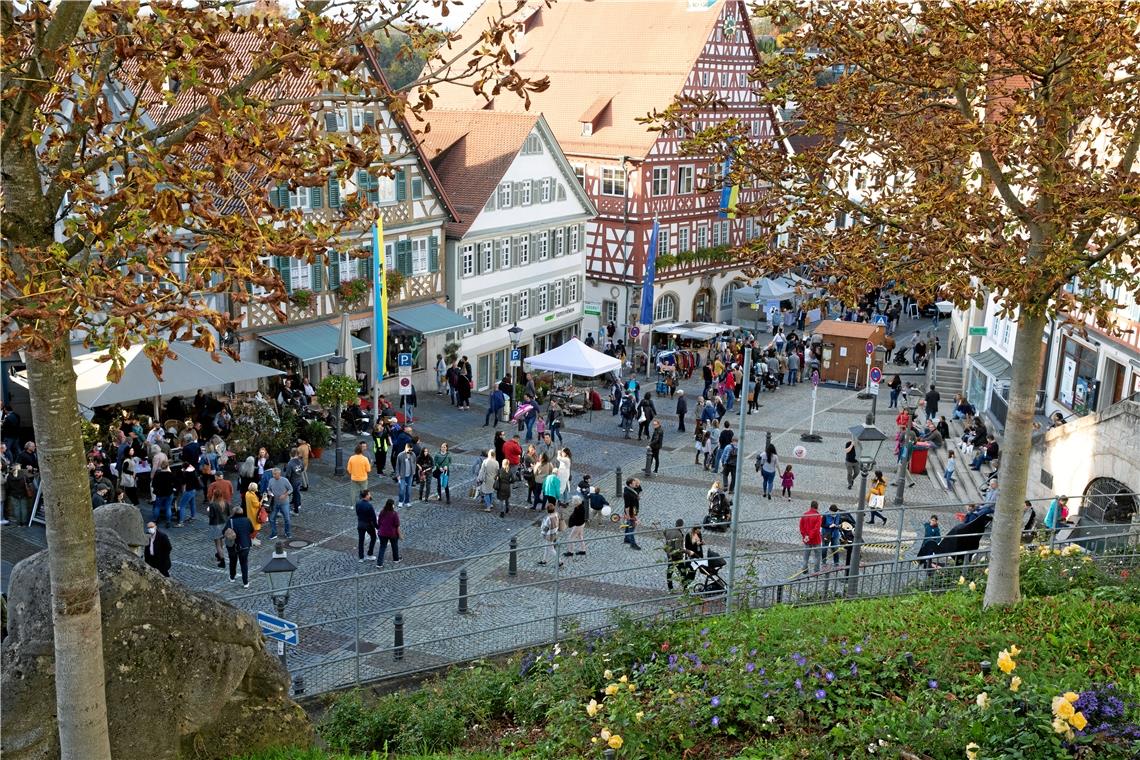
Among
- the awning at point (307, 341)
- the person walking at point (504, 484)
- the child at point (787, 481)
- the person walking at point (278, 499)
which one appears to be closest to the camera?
the person walking at point (278, 499)

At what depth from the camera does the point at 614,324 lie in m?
45.2

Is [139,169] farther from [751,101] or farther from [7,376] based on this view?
[751,101]

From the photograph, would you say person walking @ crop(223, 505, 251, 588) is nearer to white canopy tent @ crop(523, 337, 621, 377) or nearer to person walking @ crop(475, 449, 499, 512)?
person walking @ crop(475, 449, 499, 512)

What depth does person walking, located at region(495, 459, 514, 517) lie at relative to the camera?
22.6m

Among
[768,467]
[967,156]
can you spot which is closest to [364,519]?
[768,467]

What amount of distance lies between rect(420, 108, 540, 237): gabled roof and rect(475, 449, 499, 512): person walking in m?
15.1

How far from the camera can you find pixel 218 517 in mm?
18906

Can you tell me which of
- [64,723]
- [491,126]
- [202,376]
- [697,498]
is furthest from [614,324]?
[64,723]

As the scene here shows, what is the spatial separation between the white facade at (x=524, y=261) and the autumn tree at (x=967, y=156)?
26072mm

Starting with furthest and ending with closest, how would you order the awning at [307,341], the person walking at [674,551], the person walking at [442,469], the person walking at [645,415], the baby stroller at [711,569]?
the person walking at [645,415], the awning at [307,341], the person walking at [442,469], the baby stroller at [711,569], the person walking at [674,551]

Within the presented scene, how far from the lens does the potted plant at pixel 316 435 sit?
83.5 ft

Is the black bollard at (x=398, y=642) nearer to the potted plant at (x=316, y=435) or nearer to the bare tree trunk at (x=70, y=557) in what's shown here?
the bare tree trunk at (x=70, y=557)

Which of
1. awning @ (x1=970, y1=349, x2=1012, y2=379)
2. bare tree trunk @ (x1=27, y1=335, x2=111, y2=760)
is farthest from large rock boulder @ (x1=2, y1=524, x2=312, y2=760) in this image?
awning @ (x1=970, y1=349, x2=1012, y2=379)

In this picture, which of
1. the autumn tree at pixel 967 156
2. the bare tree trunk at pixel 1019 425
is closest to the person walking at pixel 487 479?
the autumn tree at pixel 967 156
